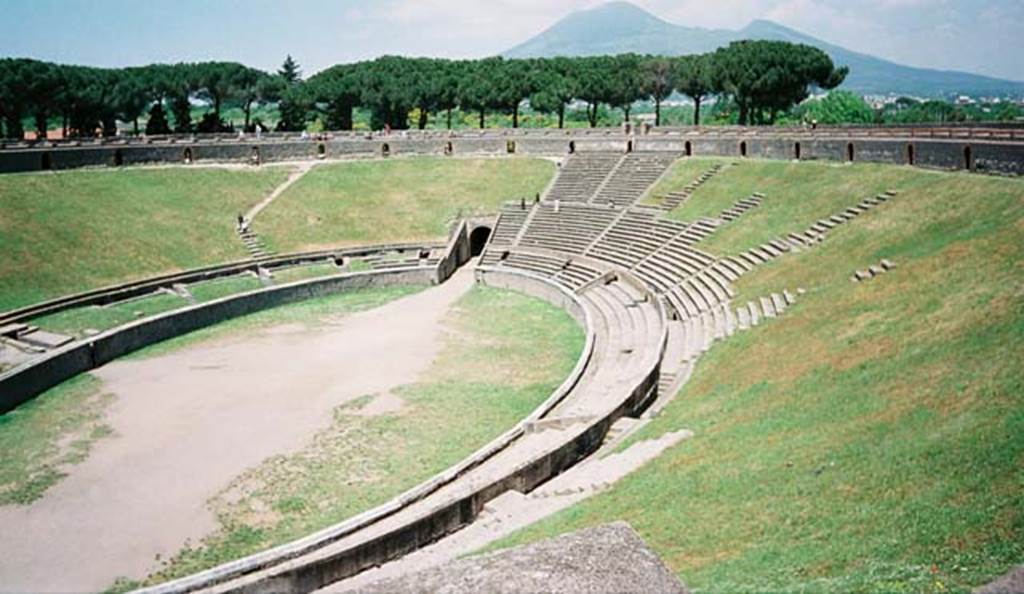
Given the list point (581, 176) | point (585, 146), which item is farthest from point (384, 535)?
point (585, 146)

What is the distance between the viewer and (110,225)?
40.1 metres

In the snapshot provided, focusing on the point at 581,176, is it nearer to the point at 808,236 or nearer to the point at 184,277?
the point at 808,236

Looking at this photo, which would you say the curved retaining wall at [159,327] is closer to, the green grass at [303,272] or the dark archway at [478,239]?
the green grass at [303,272]

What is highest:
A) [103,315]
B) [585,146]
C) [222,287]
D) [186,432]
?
[585,146]

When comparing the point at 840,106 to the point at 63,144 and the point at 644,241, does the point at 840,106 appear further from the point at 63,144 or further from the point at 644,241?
the point at 63,144

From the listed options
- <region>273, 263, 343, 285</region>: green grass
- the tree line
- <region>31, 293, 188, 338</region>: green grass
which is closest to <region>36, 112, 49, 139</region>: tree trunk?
the tree line

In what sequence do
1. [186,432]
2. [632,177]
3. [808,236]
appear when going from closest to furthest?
[186,432] < [808,236] < [632,177]

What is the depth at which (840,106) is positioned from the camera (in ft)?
346

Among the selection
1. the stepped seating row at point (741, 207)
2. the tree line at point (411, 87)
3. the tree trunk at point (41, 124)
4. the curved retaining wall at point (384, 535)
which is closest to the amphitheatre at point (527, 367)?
the curved retaining wall at point (384, 535)

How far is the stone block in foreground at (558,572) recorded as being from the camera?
5.23 m

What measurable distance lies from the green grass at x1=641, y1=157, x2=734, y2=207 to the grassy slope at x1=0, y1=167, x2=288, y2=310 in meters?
21.1

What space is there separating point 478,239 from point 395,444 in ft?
94.0

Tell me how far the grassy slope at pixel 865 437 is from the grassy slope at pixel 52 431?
40.5 feet

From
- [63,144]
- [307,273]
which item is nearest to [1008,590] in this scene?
[307,273]
